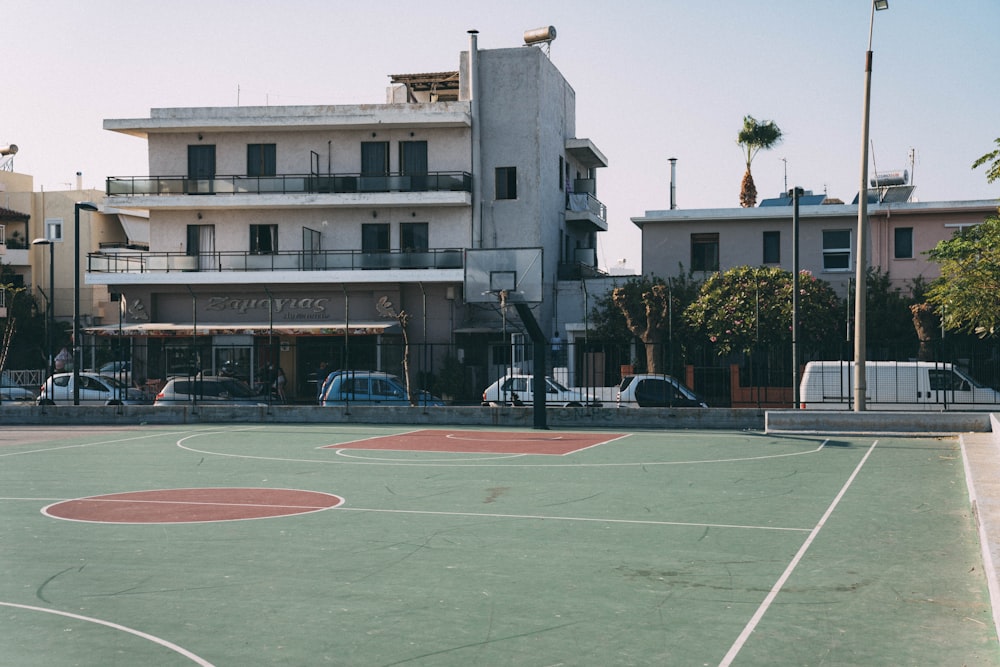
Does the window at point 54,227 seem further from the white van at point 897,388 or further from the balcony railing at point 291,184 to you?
the white van at point 897,388

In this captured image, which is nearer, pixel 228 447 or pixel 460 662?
pixel 460 662

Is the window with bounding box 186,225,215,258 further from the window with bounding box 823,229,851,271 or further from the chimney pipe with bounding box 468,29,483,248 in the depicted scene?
the window with bounding box 823,229,851,271

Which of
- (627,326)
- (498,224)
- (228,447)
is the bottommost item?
(228,447)

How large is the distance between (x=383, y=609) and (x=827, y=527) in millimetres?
5780

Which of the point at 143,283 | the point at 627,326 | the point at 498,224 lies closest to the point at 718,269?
the point at 627,326

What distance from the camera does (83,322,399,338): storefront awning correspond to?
4119 centimetres

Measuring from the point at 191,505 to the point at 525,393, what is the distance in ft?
53.0

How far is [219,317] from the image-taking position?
43.9m

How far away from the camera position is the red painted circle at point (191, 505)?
12.8 metres

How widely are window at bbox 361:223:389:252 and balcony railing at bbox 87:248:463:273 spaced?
34.6 inches

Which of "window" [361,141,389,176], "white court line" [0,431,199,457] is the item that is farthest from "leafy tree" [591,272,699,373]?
"white court line" [0,431,199,457]

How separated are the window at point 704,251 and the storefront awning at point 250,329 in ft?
41.6

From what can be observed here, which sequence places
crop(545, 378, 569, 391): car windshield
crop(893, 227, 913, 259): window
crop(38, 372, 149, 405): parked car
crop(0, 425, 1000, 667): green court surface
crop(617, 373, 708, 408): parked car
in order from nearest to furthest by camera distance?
crop(0, 425, 1000, 667): green court surface → crop(617, 373, 708, 408): parked car → crop(545, 378, 569, 391): car windshield → crop(38, 372, 149, 405): parked car → crop(893, 227, 913, 259): window

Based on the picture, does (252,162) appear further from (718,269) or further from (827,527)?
(827,527)
